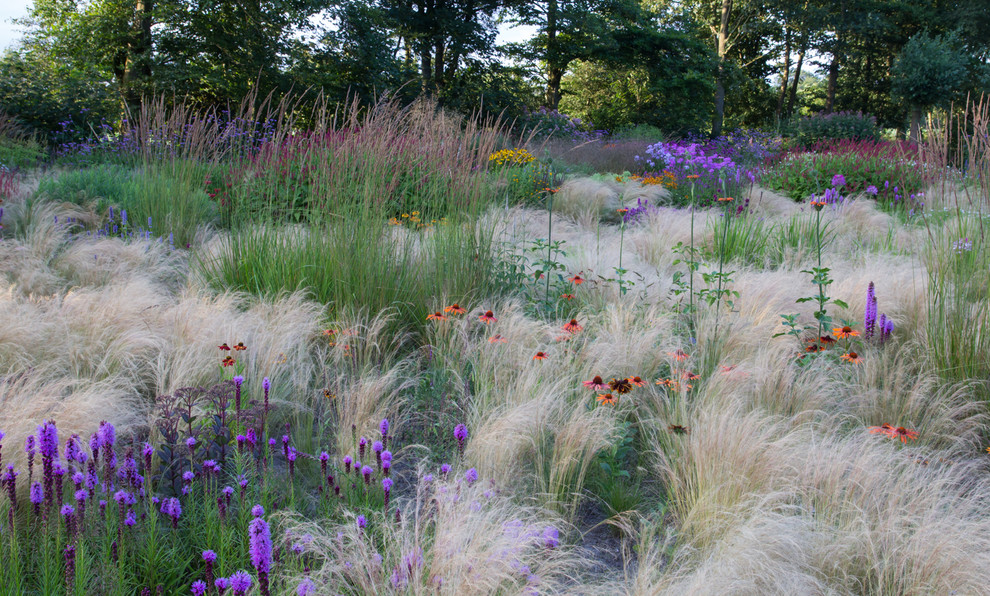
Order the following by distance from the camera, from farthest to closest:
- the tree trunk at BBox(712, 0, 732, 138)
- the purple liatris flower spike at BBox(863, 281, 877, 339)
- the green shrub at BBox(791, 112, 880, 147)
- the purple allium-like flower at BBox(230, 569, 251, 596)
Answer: the tree trunk at BBox(712, 0, 732, 138) < the green shrub at BBox(791, 112, 880, 147) < the purple liatris flower spike at BBox(863, 281, 877, 339) < the purple allium-like flower at BBox(230, 569, 251, 596)

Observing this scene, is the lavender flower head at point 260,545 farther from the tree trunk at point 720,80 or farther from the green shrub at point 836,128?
the tree trunk at point 720,80

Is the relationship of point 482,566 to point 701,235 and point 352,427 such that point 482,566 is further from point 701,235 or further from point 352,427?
point 701,235

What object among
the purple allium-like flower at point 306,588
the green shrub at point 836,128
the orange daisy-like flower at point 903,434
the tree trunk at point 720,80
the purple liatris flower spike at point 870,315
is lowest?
the purple allium-like flower at point 306,588

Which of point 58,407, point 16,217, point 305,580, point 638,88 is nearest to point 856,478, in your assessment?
point 305,580

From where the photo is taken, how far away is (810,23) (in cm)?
2512

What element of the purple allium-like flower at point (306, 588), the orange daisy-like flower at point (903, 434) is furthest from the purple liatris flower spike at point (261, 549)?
the orange daisy-like flower at point (903, 434)

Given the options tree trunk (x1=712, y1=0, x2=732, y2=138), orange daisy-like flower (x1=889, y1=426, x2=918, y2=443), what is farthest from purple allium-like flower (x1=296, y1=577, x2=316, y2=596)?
tree trunk (x1=712, y1=0, x2=732, y2=138)

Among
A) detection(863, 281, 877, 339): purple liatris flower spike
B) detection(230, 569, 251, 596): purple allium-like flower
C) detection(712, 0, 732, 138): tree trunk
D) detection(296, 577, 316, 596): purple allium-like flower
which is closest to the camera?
detection(230, 569, 251, 596): purple allium-like flower

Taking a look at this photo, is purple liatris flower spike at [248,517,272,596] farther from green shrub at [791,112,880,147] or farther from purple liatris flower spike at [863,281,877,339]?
green shrub at [791,112,880,147]

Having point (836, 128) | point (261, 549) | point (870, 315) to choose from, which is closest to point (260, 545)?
point (261, 549)

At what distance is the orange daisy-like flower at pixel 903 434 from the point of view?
76.5 inches

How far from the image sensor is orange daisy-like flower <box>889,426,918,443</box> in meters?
1.94

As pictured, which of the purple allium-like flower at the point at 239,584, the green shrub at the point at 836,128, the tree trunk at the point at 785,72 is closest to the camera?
the purple allium-like flower at the point at 239,584

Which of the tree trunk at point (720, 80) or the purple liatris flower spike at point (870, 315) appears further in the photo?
the tree trunk at point (720, 80)
